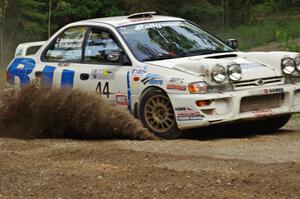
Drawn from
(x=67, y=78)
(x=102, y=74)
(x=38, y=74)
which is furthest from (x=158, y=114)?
(x=38, y=74)

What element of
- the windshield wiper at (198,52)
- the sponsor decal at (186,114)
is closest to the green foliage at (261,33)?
the windshield wiper at (198,52)

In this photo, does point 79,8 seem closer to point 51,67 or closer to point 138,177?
point 51,67

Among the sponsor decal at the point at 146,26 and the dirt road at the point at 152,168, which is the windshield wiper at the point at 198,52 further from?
the dirt road at the point at 152,168

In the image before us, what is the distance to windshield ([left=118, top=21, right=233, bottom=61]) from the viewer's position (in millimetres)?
10031

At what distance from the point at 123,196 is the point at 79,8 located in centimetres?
3394

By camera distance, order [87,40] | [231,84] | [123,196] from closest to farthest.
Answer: [123,196]
[231,84]
[87,40]

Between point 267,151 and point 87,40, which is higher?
point 87,40

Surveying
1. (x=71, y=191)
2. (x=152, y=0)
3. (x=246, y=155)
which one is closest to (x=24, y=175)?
(x=71, y=191)

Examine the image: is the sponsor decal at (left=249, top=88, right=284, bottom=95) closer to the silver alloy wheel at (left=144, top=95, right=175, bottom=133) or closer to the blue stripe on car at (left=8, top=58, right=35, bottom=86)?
the silver alloy wheel at (left=144, top=95, right=175, bottom=133)

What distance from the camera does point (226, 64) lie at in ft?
30.6

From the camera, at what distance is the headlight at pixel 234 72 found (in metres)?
9.25

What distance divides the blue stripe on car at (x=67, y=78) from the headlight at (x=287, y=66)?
8.99ft

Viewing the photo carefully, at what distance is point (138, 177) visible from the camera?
21.5ft

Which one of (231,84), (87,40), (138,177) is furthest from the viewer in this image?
(87,40)
